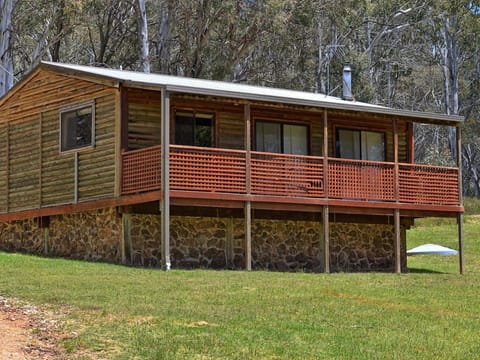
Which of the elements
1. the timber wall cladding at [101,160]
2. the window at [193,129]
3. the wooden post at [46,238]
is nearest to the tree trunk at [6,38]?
the wooden post at [46,238]

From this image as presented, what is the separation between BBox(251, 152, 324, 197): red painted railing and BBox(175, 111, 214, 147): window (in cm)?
187

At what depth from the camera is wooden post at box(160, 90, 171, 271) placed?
21.6m

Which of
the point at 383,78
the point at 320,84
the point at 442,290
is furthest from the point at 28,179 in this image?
the point at 383,78

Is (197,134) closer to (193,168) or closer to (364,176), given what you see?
(193,168)

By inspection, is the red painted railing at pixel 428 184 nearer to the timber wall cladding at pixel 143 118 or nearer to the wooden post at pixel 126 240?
the timber wall cladding at pixel 143 118

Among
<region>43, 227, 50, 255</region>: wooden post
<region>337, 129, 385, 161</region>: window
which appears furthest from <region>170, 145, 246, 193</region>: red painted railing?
<region>43, 227, 50, 255</region>: wooden post

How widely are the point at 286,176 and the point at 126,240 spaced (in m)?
4.33

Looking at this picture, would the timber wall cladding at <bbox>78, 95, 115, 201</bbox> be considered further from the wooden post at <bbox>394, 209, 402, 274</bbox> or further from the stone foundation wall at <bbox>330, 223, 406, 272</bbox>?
the wooden post at <bbox>394, 209, 402, 274</bbox>

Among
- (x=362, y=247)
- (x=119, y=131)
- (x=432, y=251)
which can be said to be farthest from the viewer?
(x=432, y=251)

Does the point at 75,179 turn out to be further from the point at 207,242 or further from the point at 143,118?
the point at 207,242

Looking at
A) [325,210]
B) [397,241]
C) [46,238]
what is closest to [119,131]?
[46,238]

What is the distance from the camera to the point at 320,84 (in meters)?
51.2

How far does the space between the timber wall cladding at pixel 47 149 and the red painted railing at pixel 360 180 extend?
5794 mm

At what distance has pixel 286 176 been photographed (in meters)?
24.2
